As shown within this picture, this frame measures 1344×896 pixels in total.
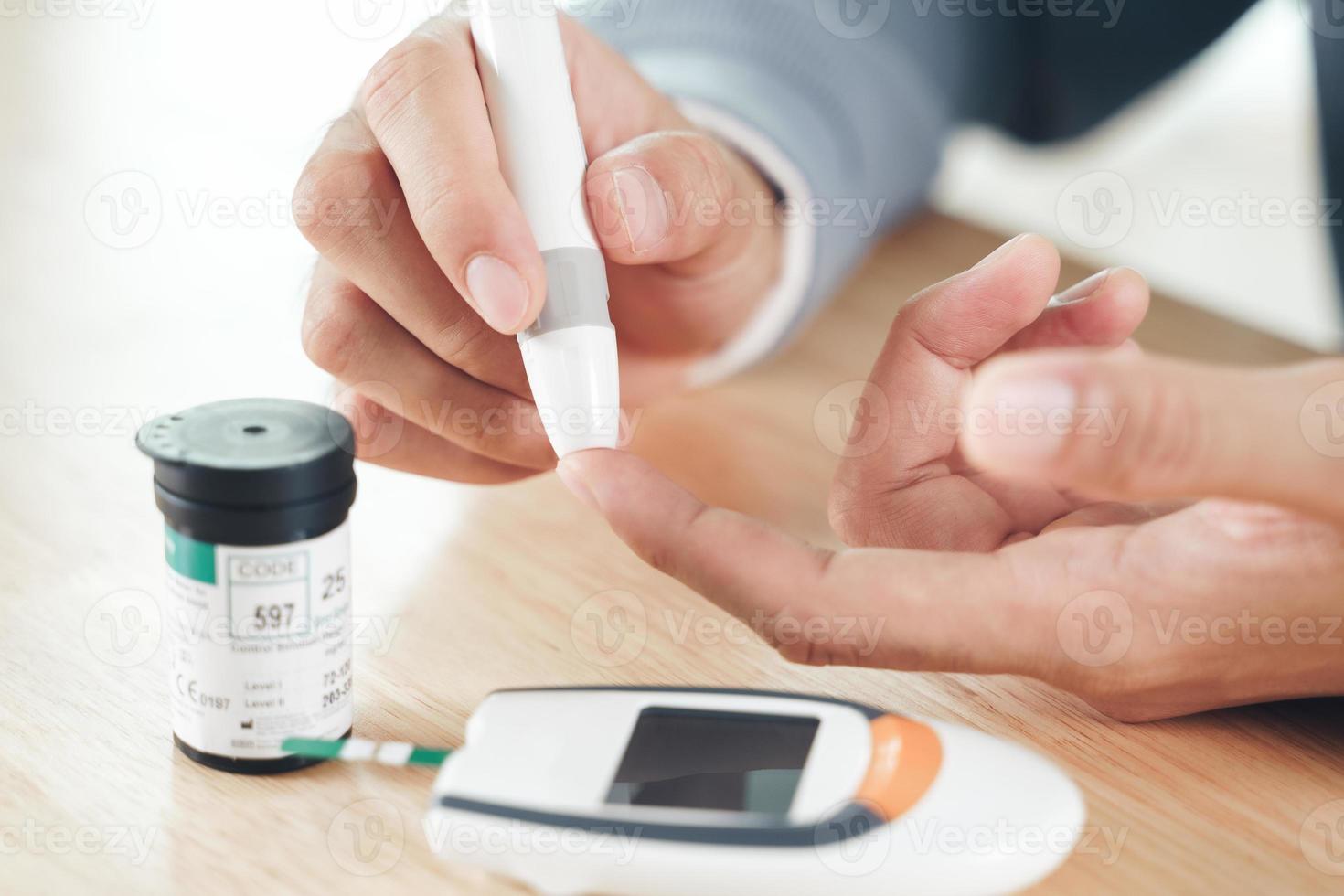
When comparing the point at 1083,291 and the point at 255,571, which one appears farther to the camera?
the point at 1083,291

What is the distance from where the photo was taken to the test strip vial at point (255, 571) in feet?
1.50

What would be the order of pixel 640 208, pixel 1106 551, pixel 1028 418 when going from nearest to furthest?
1. pixel 1028 418
2. pixel 1106 551
3. pixel 640 208

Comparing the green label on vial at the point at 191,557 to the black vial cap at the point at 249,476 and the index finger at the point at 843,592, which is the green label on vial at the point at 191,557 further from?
the index finger at the point at 843,592

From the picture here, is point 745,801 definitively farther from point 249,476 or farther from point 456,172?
point 456,172

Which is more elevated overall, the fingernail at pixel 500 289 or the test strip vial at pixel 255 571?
the fingernail at pixel 500 289

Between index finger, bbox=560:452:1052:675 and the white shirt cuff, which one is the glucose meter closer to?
index finger, bbox=560:452:1052:675

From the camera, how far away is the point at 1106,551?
52 centimetres

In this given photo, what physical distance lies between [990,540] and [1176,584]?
0.35 ft

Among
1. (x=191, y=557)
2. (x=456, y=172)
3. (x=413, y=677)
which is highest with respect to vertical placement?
(x=456, y=172)

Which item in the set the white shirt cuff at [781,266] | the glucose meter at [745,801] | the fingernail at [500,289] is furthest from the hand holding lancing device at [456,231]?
the glucose meter at [745,801]

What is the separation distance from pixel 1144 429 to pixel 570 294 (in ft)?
0.93

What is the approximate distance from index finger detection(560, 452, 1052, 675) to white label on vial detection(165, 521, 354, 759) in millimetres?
117

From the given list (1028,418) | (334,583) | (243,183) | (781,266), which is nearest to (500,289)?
(334,583)

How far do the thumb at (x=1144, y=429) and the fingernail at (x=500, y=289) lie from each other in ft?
0.78
